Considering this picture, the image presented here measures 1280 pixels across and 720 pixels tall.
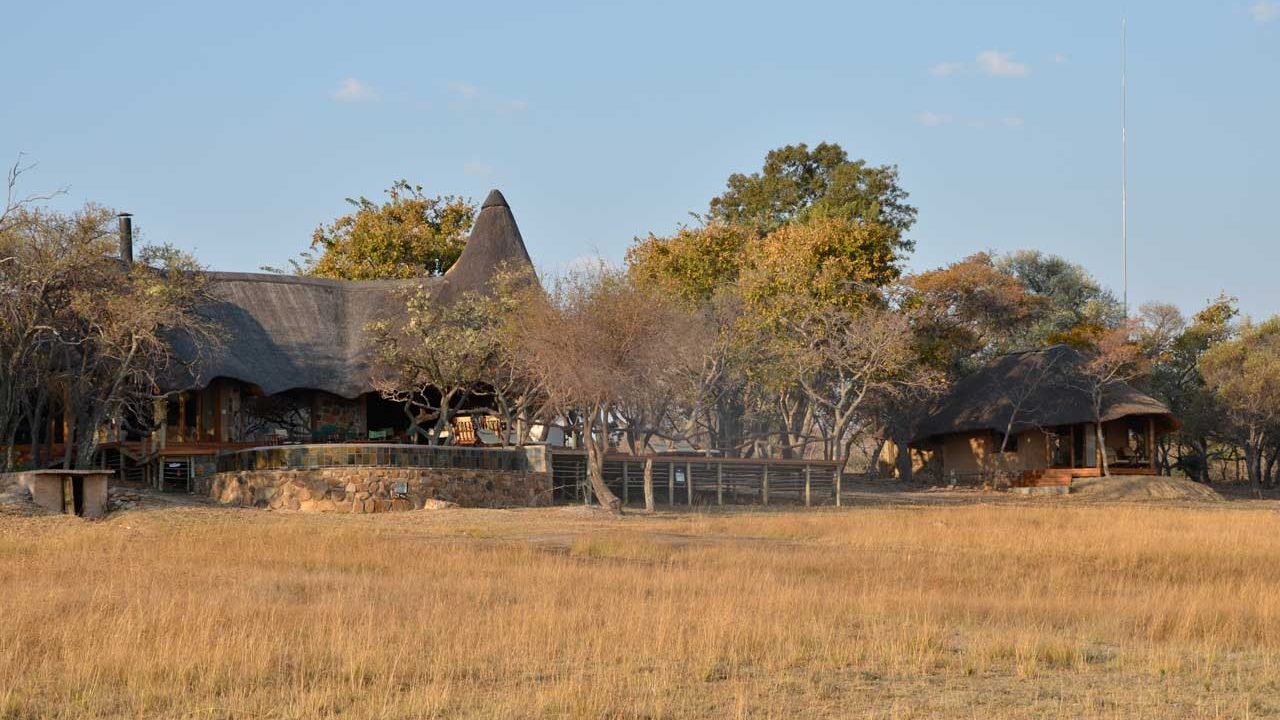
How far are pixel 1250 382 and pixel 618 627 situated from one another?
1606 inches

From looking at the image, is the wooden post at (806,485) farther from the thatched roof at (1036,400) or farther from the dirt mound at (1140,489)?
the thatched roof at (1036,400)

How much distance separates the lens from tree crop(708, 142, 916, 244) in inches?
2176

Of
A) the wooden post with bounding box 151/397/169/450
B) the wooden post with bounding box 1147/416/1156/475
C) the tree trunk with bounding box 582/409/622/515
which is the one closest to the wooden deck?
the wooden post with bounding box 1147/416/1156/475

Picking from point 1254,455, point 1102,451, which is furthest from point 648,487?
point 1254,455

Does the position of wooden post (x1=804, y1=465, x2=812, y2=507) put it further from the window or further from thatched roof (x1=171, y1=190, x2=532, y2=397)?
the window

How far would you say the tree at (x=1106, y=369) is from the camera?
46094 millimetres

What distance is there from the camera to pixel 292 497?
30.4 meters

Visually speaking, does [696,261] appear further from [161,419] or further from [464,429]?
[161,419]

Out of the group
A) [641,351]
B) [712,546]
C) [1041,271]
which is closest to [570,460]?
[641,351]

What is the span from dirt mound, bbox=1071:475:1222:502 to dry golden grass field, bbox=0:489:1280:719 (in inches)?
841

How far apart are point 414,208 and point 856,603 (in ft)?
135

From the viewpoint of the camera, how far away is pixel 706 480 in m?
38.1

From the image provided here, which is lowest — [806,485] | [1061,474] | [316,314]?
[1061,474]

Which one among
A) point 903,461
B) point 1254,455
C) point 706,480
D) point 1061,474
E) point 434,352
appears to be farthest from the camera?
point 903,461
